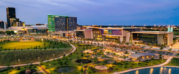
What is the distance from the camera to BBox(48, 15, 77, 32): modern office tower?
540ft

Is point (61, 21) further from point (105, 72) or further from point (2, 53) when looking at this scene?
point (105, 72)

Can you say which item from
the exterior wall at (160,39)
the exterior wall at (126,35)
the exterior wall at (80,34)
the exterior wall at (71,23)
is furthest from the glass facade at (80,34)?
the exterior wall at (71,23)

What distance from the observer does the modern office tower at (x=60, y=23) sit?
16462 cm

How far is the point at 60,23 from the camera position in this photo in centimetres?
17012

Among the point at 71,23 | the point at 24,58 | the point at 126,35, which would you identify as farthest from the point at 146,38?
the point at 71,23

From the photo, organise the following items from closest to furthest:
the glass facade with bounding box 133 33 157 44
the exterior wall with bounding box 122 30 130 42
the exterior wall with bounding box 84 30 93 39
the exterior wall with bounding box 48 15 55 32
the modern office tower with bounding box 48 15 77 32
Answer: the glass facade with bounding box 133 33 157 44 < the exterior wall with bounding box 122 30 130 42 < the exterior wall with bounding box 84 30 93 39 < the exterior wall with bounding box 48 15 55 32 < the modern office tower with bounding box 48 15 77 32

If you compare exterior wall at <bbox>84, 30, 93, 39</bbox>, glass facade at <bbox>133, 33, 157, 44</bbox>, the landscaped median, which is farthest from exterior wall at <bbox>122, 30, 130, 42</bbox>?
the landscaped median

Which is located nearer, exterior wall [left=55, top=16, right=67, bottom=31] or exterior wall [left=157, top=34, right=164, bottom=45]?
exterior wall [left=157, top=34, right=164, bottom=45]

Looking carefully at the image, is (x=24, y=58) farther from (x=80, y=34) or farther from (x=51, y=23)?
(x=51, y=23)

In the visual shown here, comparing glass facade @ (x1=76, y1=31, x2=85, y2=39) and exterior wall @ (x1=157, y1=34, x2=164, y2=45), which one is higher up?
glass facade @ (x1=76, y1=31, x2=85, y2=39)

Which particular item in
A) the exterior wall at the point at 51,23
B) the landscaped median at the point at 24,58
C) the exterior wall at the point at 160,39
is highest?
the exterior wall at the point at 51,23

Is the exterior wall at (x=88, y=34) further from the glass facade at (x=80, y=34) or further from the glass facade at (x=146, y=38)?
the glass facade at (x=146, y=38)

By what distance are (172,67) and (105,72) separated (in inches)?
800

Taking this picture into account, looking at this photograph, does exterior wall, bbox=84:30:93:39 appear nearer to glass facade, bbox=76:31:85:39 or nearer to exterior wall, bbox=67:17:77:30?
glass facade, bbox=76:31:85:39
